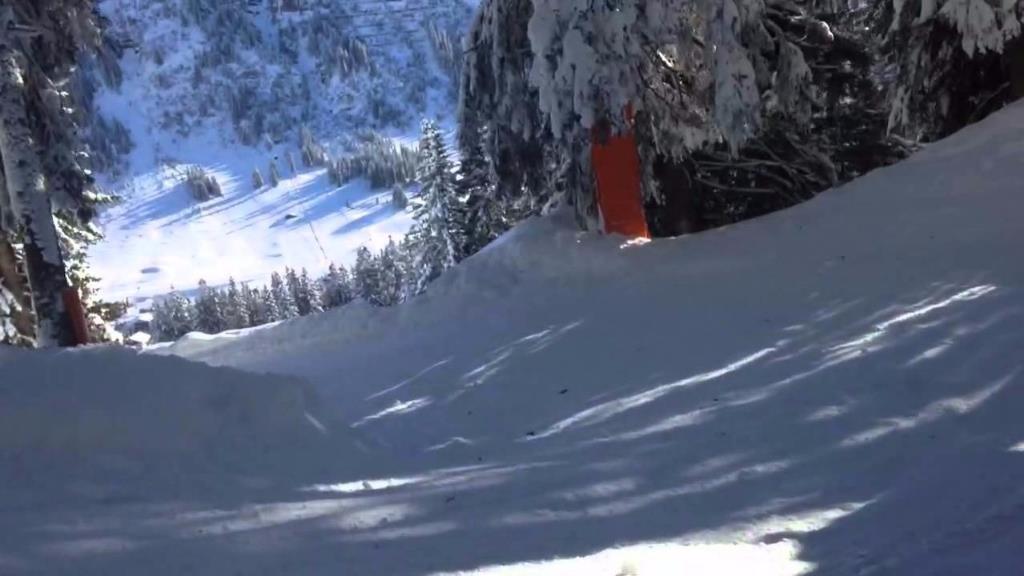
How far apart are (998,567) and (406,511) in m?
2.72

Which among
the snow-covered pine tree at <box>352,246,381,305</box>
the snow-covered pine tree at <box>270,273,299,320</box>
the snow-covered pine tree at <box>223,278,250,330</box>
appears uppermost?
the snow-covered pine tree at <box>352,246,381,305</box>

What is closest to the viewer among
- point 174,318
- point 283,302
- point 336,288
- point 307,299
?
point 174,318

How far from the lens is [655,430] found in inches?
245

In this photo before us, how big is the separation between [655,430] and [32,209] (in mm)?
7903

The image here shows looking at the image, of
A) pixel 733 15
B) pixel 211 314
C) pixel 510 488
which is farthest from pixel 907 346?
pixel 211 314

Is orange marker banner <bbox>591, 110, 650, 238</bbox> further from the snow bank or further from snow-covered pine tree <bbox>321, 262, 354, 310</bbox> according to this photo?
snow-covered pine tree <bbox>321, 262, 354, 310</bbox>

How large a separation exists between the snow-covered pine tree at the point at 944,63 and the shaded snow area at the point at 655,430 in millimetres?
1361

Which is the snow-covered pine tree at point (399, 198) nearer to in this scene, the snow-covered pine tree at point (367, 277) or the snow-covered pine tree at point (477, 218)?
the snow-covered pine tree at point (367, 277)

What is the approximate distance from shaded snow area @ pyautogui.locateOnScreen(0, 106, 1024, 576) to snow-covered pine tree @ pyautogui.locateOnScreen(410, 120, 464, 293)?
21079 millimetres

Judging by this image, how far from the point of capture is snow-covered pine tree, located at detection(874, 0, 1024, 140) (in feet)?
37.2

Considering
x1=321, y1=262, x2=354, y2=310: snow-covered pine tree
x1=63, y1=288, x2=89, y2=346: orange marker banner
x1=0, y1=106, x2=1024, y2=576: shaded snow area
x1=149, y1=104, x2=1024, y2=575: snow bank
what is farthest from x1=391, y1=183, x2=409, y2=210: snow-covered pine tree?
x1=0, y1=106, x2=1024, y2=576: shaded snow area

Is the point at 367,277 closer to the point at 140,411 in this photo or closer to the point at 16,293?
the point at 16,293

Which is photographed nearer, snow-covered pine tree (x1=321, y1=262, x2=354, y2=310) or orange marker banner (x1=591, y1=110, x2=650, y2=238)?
orange marker banner (x1=591, y1=110, x2=650, y2=238)

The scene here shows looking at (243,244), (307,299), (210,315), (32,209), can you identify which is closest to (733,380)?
(32,209)
